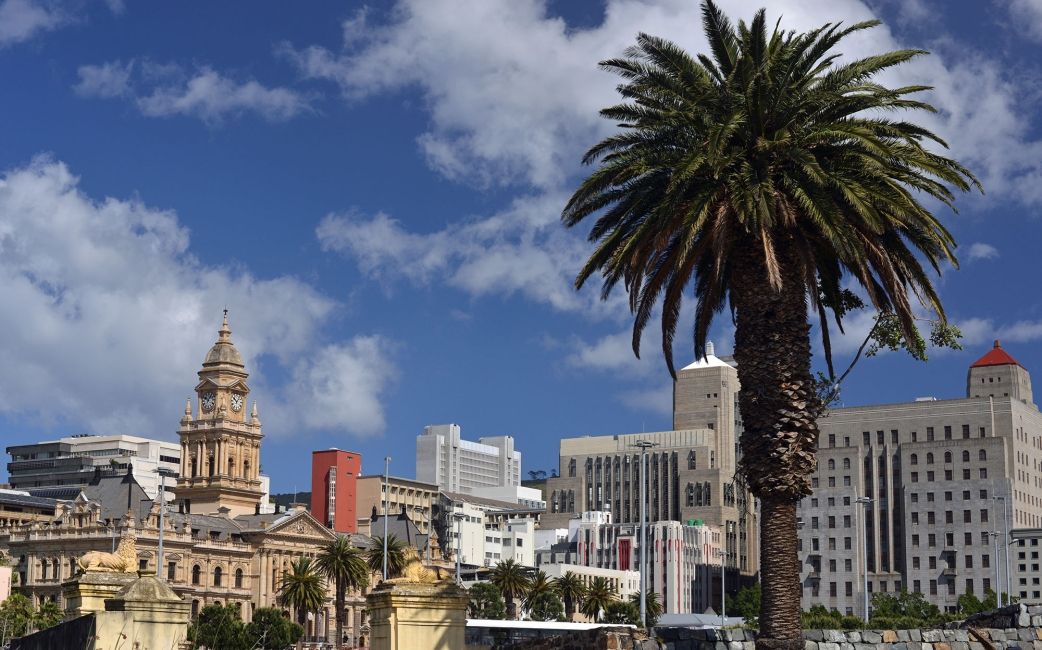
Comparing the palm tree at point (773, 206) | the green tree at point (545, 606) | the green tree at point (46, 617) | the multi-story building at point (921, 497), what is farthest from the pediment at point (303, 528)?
the palm tree at point (773, 206)

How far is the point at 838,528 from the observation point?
16638 centimetres

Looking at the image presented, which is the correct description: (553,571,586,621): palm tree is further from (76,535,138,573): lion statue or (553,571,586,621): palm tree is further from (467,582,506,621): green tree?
(76,535,138,573): lion statue

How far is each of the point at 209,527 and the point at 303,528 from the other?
11293 millimetres

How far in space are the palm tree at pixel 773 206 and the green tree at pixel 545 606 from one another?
110 meters

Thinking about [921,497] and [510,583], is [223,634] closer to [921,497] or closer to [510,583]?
[510,583]

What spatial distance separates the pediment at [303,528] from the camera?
153 m

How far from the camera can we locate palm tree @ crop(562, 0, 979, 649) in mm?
25156

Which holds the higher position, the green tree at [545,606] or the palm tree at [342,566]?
the palm tree at [342,566]

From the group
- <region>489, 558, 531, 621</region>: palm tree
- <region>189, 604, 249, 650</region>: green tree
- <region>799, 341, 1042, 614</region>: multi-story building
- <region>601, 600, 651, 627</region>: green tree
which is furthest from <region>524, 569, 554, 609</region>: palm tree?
<region>799, 341, 1042, 614</region>: multi-story building

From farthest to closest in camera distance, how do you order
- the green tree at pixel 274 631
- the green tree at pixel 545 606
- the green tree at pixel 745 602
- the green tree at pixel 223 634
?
the green tree at pixel 745 602 → the green tree at pixel 545 606 → the green tree at pixel 274 631 → the green tree at pixel 223 634

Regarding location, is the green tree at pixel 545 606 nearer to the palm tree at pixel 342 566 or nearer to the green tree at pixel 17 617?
the palm tree at pixel 342 566

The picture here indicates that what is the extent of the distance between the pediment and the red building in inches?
791

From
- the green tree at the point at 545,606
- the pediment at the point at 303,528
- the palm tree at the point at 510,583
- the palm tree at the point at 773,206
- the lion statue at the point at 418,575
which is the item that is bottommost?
the green tree at the point at 545,606

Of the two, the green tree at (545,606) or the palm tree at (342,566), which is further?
the green tree at (545,606)
